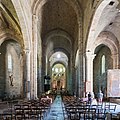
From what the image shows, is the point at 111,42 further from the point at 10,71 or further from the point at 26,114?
the point at 26,114

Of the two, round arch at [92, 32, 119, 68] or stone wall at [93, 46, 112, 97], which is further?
stone wall at [93, 46, 112, 97]

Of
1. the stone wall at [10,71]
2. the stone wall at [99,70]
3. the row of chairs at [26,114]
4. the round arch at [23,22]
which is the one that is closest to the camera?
the row of chairs at [26,114]

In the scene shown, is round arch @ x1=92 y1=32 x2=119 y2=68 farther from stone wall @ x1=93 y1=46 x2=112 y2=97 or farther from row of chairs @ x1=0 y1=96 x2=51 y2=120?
row of chairs @ x1=0 y1=96 x2=51 y2=120

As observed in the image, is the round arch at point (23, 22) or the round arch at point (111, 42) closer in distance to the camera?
the round arch at point (23, 22)

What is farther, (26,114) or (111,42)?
(111,42)

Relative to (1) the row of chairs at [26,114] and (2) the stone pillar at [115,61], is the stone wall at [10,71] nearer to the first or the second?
(2) the stone pillar at [115,61]

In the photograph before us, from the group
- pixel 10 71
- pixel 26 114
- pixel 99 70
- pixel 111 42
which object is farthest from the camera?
pixel 99 70

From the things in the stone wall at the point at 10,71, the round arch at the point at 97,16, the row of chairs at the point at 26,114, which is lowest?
the row of chairs at the point at 26,114

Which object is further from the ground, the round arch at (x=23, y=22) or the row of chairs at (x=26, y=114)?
the round arch at (x=23, y=22)

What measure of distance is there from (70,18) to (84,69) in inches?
456

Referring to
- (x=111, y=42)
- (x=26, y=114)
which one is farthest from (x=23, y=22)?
(x=111, y=42)

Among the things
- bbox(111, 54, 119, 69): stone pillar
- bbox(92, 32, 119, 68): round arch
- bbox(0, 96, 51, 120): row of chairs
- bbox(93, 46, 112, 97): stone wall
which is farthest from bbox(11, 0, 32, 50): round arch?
bbox(93, 46, 112, 97): stone wall

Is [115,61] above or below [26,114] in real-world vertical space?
above

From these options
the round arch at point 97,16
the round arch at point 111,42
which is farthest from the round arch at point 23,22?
the round arch at point 111,42
